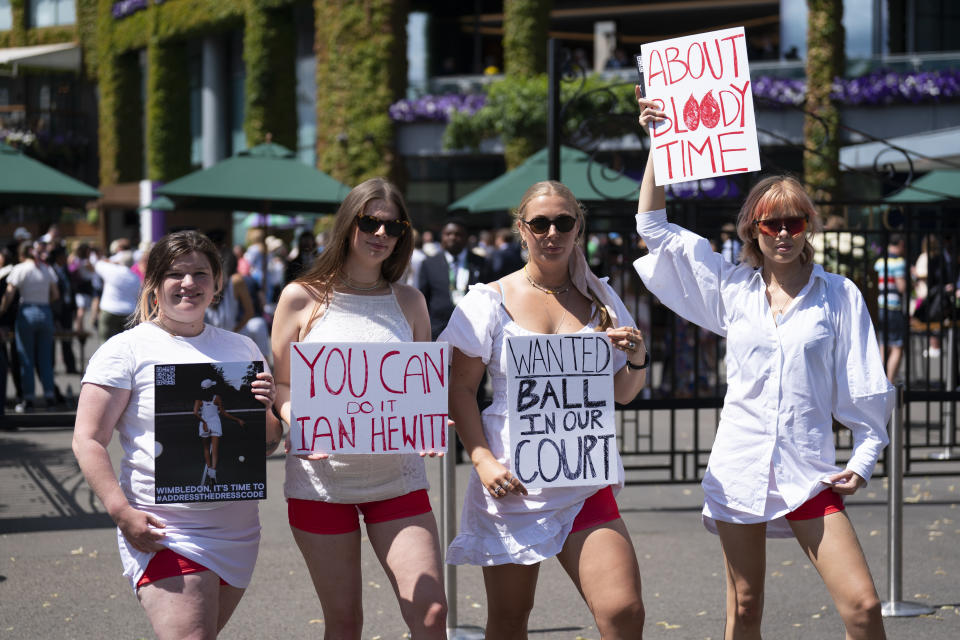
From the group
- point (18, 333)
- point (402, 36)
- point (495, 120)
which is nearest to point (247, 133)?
point (402, 36)

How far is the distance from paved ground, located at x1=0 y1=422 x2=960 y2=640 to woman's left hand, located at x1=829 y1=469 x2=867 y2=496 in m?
1.72

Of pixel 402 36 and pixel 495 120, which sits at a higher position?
pixel 402 36

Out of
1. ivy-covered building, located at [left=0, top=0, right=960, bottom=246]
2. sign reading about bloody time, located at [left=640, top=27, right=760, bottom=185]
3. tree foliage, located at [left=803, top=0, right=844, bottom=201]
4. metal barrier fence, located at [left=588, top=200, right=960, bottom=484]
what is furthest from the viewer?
ivy-covered building, located at [left=0, top=0, right=960, bottom=246]

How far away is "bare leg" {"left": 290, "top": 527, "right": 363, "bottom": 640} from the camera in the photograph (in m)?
3.65

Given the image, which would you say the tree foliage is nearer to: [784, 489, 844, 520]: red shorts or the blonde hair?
the blonde hair

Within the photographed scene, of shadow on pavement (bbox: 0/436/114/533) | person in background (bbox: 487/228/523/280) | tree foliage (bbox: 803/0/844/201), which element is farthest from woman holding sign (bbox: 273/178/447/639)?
tree foliage (bbox: 803/0/844/201)

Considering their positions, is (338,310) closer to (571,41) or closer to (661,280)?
(661,280)

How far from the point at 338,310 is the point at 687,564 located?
3435 millimetres

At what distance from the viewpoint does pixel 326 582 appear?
366 cm

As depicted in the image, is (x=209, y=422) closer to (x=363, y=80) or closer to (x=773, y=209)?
(x=773, y=209)

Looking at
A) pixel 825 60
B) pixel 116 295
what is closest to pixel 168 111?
pixel 825 60

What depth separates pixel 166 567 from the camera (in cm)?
334

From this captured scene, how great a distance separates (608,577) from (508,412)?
0.58 m

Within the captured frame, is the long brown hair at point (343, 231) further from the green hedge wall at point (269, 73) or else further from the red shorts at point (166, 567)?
the green hedge wall at point (269, 73)
